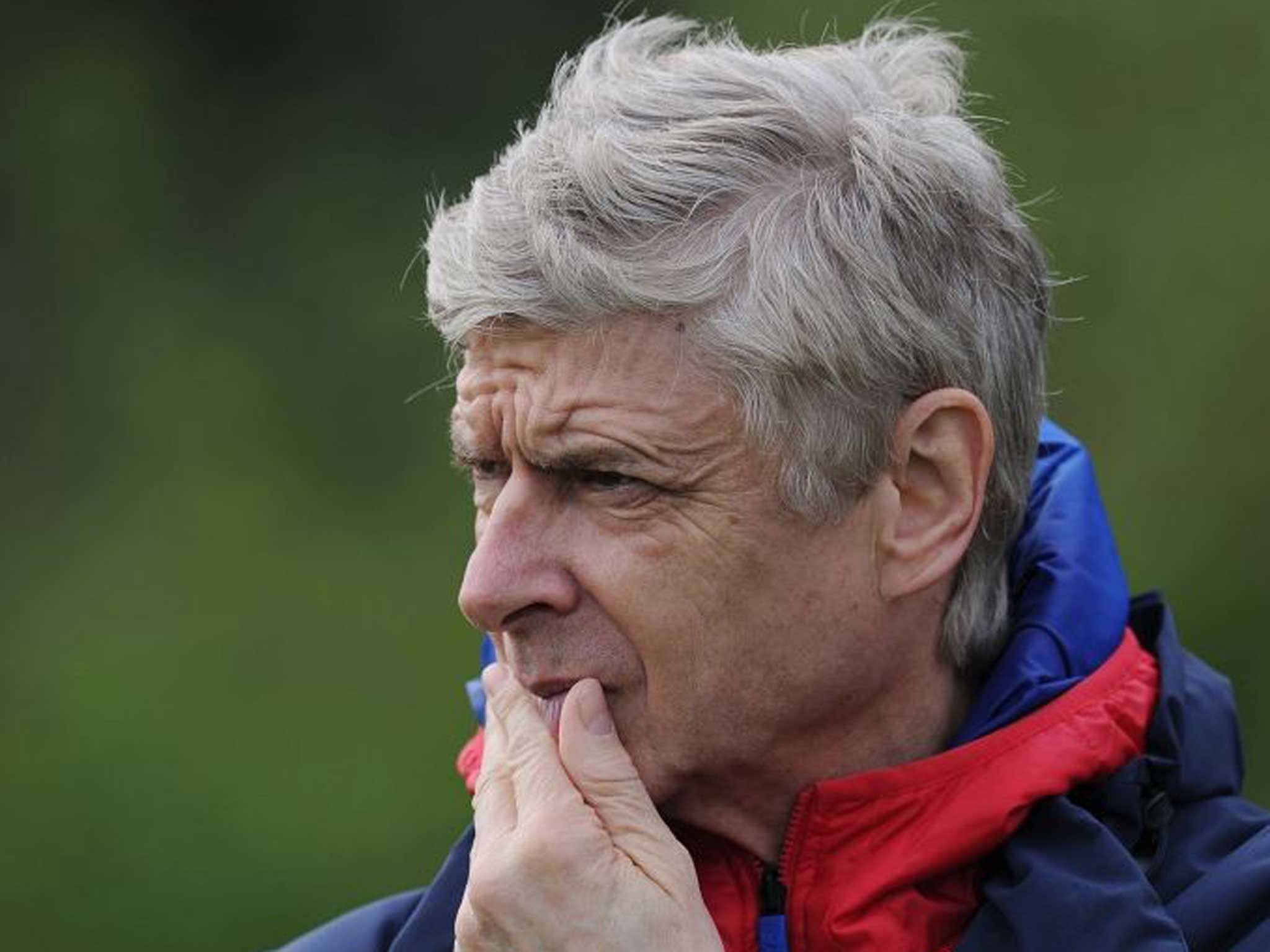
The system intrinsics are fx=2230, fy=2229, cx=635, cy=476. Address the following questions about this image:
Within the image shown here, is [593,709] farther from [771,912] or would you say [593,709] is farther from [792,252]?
[792,252]

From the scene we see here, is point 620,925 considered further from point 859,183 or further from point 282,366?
point 282,366

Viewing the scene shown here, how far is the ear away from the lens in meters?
3.10

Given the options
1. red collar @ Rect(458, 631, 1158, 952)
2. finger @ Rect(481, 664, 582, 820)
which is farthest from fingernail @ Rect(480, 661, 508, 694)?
red collar @ Rect(458, 631, 1158, 952)

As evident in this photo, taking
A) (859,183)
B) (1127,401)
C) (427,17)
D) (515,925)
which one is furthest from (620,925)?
(427,17)

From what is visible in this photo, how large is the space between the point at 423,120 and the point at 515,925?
689cm

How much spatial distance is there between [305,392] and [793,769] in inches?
242

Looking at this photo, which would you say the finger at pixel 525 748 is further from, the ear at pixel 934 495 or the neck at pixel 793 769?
the ear at pixel 934 495

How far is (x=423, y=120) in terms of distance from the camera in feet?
31.0

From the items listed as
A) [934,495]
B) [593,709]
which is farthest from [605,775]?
[934,495]

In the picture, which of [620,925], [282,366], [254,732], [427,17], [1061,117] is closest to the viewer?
[620,925]

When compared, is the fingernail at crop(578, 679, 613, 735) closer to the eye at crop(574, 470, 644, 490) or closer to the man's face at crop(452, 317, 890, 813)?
the man's face at crop(452, 317, 890, 813)

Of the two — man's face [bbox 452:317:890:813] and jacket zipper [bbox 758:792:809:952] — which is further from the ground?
man's face [bbox 452:317:890:813]

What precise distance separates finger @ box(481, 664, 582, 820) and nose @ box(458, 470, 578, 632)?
15cm

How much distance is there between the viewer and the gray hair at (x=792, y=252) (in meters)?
2.97
